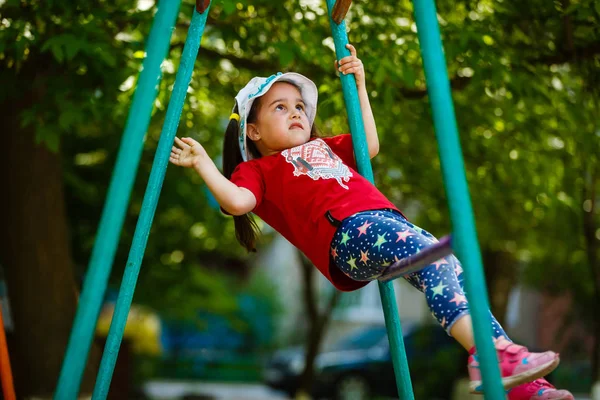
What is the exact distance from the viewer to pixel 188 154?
2.54m

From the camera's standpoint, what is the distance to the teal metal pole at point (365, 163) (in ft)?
9.55

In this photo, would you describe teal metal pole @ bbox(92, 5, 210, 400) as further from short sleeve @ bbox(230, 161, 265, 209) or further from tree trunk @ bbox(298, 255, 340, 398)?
tree trunk @ bbox(298, 255, 340, 398)

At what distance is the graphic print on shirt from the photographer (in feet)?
9.23

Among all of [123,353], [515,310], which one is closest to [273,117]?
[123,353]

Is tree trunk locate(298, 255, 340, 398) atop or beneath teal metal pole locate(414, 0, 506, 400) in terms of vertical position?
beneath

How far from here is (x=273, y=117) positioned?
3.03 meters

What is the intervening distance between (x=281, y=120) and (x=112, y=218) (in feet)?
3.66

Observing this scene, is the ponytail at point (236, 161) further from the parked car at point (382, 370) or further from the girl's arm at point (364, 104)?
the parked car at point (382, 370)

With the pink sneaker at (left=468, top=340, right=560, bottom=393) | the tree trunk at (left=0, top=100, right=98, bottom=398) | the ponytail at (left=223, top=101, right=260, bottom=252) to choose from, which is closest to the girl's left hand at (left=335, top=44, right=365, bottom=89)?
the ponytail at (left=223, top=101, right=260, bottom=252)

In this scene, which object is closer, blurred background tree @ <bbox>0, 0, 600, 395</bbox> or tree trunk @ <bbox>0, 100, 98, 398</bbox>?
blurred background tree @ <bbox>0, 0, 600, 395</bbox>

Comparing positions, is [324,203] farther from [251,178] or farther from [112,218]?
[112,218]

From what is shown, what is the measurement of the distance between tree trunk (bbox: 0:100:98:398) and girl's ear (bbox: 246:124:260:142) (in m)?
2.65

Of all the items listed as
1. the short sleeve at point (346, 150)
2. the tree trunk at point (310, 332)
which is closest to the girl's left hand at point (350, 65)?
the short sleeve at point (346, 150)

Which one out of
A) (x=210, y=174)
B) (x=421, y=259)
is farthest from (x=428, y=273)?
(x=210, y=174)
